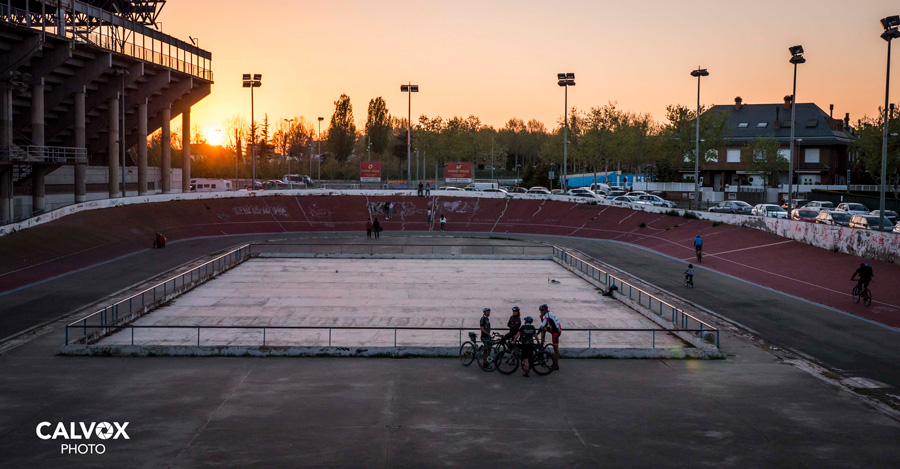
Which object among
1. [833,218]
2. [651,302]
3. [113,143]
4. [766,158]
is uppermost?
[766,158]

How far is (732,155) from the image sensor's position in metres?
98.7

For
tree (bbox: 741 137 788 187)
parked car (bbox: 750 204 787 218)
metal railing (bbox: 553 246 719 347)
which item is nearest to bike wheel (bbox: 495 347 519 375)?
metal railing (bbox: 553 246 719 347)

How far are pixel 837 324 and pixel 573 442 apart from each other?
57.0 feet

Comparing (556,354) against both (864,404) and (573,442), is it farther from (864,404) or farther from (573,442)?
(864,404)

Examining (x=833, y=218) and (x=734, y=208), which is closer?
(x=833, y=218)

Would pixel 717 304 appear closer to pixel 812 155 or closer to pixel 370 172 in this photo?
A: pixel 370 172

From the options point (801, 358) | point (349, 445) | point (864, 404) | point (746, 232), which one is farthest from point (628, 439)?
point (746, 232)

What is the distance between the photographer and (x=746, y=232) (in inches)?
1934

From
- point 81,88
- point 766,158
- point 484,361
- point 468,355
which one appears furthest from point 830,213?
point 81,88

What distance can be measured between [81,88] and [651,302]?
54.9m

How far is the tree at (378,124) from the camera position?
14984 cm

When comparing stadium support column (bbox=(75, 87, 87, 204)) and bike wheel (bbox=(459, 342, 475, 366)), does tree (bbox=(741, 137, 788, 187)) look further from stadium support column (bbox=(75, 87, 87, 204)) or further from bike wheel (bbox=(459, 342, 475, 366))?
bike wheel (bbox=(459, 342, 475, 366))

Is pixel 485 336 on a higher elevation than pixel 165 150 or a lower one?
lower

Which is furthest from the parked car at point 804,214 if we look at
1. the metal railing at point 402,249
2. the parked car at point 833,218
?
the metal railing at point 402,249
